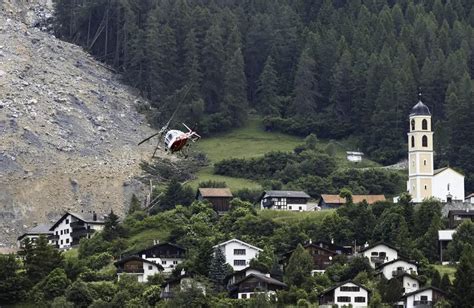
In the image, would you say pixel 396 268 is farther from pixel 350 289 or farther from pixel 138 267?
pixel 138 267

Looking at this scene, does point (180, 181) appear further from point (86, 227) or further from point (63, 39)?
point (63, 39)

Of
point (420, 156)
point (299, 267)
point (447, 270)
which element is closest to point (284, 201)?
point (420, 156)

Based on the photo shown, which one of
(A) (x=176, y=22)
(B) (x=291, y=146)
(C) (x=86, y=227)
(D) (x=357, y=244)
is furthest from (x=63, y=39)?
(D) (x=357, y=244)

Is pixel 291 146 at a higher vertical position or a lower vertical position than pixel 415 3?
lower

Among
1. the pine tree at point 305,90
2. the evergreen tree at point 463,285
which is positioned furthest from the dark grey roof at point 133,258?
the pine tree at point 305,90

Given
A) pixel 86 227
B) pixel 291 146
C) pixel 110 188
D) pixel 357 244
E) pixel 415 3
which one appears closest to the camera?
pixel 357 244

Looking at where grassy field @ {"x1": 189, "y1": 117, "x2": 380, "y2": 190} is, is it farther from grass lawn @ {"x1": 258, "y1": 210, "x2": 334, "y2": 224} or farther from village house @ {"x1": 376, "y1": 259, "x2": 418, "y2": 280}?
village house @ {"x1": 376, "y1": 259, "x2": 418, "y2": 280}
